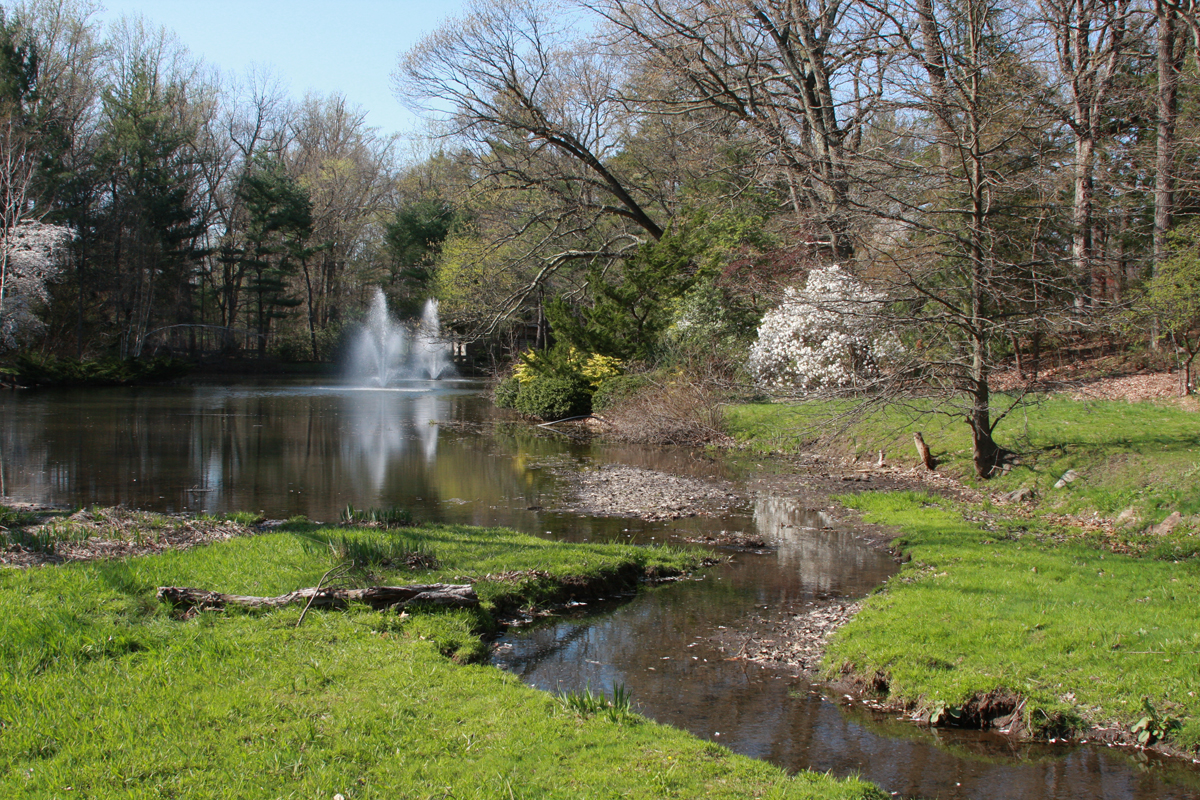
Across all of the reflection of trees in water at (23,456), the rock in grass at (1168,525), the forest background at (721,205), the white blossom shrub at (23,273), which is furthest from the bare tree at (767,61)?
the white blossom shrub at (23,273)

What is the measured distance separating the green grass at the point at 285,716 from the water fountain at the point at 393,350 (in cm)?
4581

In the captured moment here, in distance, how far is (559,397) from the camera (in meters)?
27.8

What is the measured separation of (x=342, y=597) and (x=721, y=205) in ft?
76.3

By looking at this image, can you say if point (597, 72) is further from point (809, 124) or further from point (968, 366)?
point (968, 366)

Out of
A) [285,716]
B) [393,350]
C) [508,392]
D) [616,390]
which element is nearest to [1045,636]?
[285,716]

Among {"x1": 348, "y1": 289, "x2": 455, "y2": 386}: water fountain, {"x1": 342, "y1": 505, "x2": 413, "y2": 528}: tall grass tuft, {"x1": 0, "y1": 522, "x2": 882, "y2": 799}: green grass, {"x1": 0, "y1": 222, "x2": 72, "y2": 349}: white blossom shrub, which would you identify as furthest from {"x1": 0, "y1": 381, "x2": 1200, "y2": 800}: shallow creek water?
{"x1": 348, "y1": 289, "x2": 455, "y2": 386}: water fountain

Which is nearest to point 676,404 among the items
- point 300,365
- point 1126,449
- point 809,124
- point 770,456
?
point 770,456

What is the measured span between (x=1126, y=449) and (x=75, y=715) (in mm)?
14352

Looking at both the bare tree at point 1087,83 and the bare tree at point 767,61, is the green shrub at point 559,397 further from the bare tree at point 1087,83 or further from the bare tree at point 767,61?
the bare tree at point 1087,83

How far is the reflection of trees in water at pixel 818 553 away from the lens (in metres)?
9.77

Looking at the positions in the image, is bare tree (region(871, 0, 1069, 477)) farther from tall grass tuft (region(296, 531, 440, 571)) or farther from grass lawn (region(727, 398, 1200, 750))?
tall grass tuft (region(296, 531, 440, 571))

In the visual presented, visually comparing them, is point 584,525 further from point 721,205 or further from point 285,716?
point 721,205

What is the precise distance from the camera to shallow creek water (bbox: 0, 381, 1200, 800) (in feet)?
17.7

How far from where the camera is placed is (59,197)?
41.8 m
